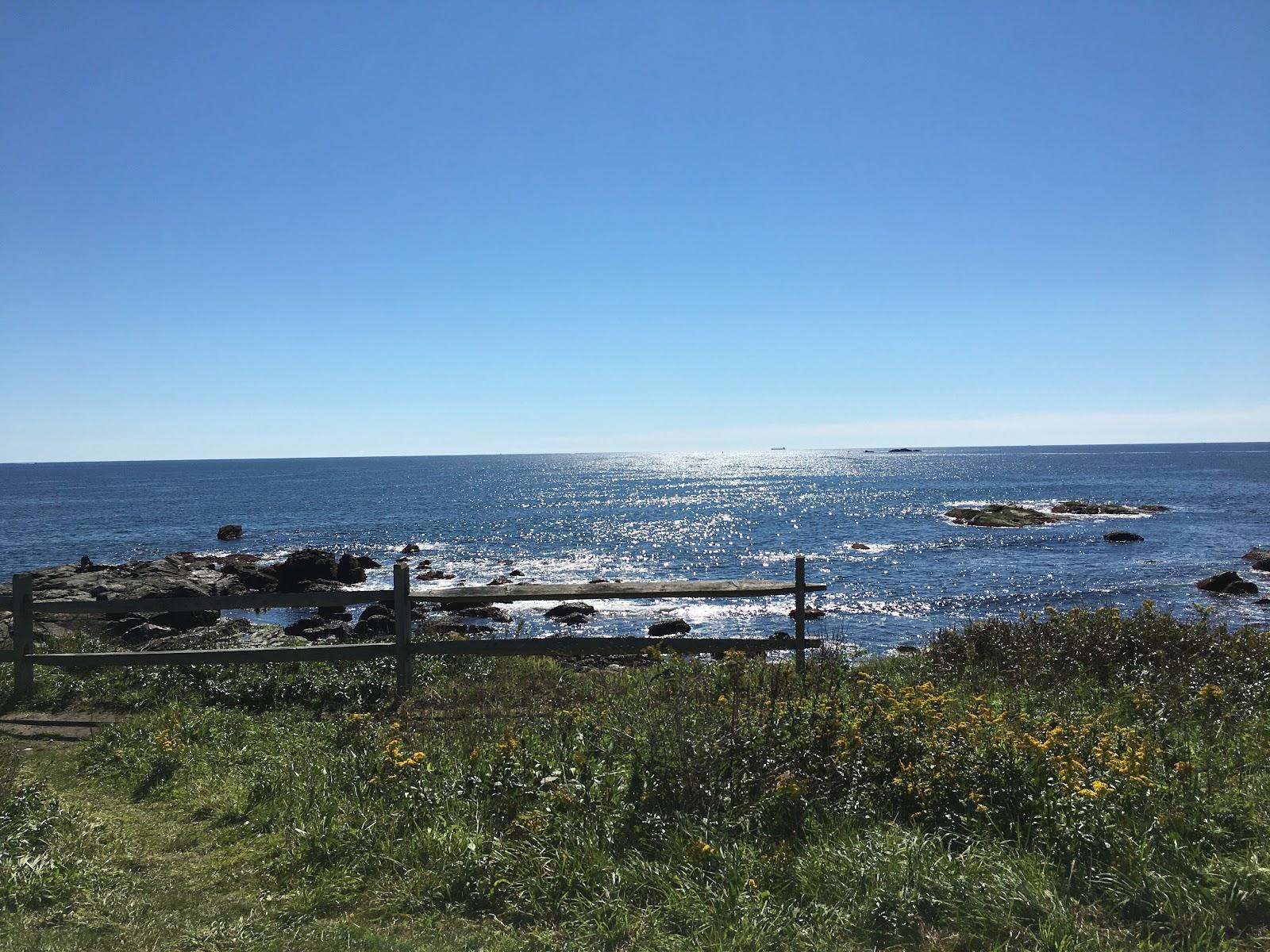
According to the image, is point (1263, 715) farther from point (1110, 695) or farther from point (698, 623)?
point (698, 623)

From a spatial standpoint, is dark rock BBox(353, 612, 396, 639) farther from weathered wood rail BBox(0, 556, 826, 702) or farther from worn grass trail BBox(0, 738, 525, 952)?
worn grass trail BBox(0, 738, 525, 952)

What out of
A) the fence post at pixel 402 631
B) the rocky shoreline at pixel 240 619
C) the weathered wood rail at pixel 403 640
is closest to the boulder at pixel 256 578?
the rocky shoreline at pixel 240 619

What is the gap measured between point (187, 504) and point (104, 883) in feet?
350

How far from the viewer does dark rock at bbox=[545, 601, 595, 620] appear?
3247 cm

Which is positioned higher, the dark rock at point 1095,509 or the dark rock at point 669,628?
the dark rock at point 1095,509

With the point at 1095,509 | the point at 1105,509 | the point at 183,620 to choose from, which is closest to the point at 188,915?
the point at 183,620

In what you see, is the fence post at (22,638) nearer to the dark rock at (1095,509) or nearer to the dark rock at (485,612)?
the dark rock at (485,612)

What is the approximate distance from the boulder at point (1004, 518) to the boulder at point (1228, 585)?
26.3 meters

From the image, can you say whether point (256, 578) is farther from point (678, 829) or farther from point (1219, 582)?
point (1219, 582)

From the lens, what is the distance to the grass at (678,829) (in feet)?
→ 14.3

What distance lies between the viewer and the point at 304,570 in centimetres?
4216

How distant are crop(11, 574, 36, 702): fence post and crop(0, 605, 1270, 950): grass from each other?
2.56 metres

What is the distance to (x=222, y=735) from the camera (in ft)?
26.6

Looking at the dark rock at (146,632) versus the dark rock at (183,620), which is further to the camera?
the dark rock at (183,620)
